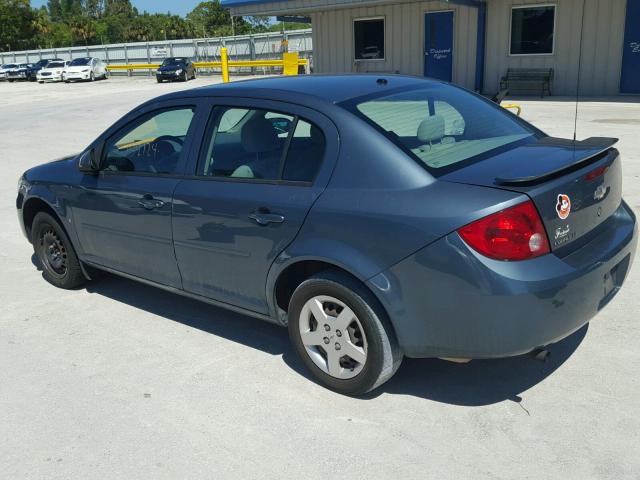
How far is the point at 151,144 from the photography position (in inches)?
182

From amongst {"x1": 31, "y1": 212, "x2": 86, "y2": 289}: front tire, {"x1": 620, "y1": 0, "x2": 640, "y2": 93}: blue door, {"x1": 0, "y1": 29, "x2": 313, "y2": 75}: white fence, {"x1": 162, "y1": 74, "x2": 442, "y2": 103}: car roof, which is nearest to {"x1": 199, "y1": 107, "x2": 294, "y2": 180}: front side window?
{"x1": 162, "y1": 74, "x2": 442, "y2": 103}: car roof

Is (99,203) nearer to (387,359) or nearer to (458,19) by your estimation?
(387,359)

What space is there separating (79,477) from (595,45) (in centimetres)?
1953

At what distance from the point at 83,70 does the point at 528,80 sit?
98.0 ft

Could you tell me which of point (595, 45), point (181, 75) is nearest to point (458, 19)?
point (595, 45)

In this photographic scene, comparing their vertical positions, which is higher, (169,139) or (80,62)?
(169,139)

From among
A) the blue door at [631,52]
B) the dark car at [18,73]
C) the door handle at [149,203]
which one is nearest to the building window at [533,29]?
the blue door at [631,52]

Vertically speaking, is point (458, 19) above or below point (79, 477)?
above

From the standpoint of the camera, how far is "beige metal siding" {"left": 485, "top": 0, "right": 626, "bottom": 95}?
18.8m

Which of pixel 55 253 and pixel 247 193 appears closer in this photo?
pixel 247 193

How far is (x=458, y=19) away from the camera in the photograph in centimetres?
2155

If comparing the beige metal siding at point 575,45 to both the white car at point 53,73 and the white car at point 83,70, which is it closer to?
the white car at point 83,70

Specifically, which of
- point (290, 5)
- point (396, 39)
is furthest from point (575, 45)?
point (290, 5)

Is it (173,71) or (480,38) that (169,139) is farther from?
(173,71)
